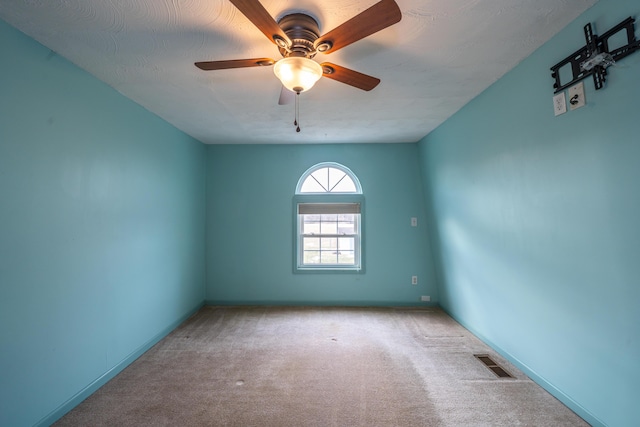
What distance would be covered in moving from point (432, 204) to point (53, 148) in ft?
12.8

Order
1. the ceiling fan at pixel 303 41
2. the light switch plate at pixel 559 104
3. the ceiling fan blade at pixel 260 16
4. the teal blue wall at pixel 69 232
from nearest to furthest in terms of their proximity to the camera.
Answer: the ceiling fan blade at pixel 260 16
the ceiling fan at pixel 303 41
the teal blue wall at pixel 69 232
the light switch plate at pixel 559 104

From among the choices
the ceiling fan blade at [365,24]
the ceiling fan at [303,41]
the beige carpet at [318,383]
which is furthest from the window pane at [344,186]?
the ceiling fan blade at [365,24]

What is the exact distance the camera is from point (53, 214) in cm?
186

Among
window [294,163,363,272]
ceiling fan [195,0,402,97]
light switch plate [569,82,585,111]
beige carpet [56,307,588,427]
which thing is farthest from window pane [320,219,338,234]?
light switch plate [569,82,585,111]

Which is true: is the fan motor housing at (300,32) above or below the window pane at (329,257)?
above

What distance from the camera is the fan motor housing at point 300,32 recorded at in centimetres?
151

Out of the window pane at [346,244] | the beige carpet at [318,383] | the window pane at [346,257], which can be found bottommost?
the beige carpet at [318,383]

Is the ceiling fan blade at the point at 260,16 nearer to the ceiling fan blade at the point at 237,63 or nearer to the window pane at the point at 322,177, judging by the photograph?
the ceiling fan blade at the point at 237,63

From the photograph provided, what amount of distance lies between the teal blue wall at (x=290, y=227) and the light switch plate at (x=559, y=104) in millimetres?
2355

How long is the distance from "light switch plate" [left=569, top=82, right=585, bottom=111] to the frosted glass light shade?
1542 millimetres

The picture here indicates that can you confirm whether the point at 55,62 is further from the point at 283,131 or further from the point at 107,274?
the point at 283,131

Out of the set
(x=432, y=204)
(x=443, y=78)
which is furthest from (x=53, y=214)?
(x=432, y=204)

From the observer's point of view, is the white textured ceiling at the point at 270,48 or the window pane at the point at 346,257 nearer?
the white textured ceiling at the point at 270,48

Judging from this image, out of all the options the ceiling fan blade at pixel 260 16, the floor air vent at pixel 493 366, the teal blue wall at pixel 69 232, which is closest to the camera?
the ceiling fan blade at pixel 260 16
